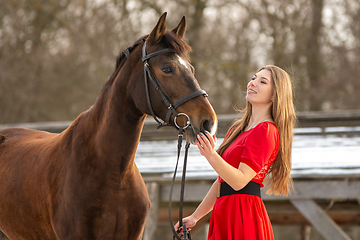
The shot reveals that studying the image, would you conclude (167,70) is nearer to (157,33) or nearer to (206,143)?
(157,33)

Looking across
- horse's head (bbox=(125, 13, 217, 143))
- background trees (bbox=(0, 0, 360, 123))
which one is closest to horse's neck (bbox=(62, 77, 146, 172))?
horse's head (bbox=(125, 13, 217, 143))

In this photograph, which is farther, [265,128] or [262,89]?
[262,89]

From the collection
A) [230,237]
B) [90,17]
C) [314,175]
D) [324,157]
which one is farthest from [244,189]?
Answer: [90,17]

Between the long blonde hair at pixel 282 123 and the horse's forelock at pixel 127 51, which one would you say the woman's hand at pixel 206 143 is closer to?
the long blonde hair at pixel 282 123

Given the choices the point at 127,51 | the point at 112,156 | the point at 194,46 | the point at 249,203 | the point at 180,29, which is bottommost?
the point at 249,203

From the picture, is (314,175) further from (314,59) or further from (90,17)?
(90,17)

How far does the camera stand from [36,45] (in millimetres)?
12086

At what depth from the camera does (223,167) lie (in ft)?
5.88

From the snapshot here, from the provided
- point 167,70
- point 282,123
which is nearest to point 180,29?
point 167,70

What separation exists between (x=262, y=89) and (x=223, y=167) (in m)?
0.58

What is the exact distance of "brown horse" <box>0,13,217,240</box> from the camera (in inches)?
80.4

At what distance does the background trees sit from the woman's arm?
29.6 ft

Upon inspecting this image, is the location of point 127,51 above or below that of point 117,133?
above

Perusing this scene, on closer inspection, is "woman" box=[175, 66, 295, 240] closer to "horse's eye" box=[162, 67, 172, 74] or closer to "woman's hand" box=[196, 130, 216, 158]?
"woman's hand" box=[196, 130, 216, 158]
